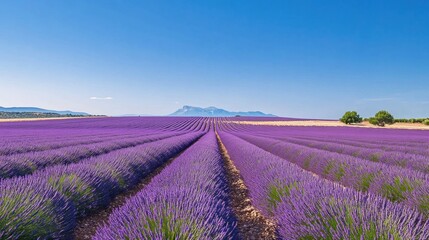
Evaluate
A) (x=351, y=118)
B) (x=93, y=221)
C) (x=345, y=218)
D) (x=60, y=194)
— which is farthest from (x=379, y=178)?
(x=351, y=118)

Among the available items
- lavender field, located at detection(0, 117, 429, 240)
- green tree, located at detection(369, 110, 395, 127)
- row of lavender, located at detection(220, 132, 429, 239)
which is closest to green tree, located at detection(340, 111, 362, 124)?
green tree, located at detection(369, 110, 395, 127)

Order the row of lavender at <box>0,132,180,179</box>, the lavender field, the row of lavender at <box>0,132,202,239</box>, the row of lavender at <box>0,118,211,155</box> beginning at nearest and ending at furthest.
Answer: the lavender field
the row of lavender at <box>0,132,202,239</box>
the row of lavender at <box>0,132,180,179</box>
the row of lavender at <box>0,118,211,155</box>

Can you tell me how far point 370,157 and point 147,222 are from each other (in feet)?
25.5

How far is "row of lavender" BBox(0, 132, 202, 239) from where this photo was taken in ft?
7.18

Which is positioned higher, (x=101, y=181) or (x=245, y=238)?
(x=101, y=181)

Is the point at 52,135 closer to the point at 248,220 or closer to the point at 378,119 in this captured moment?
the point at 248,220

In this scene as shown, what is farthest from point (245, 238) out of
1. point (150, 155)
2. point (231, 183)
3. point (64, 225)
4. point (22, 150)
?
point (22, 150)

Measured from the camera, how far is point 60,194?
120 inches

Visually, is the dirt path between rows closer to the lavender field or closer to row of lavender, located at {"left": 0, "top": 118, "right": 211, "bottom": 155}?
the lavender field

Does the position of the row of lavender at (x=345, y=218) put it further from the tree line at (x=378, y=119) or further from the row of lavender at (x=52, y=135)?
the tree line at (x=378, y=119)

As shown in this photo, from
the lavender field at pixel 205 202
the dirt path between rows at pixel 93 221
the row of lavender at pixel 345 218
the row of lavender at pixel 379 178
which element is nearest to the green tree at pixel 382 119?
the lavender field at pixel 205 202

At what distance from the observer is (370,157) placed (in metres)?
7.91

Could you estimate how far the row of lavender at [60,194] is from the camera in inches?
86.2

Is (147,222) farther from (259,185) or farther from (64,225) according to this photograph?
(259,185)
